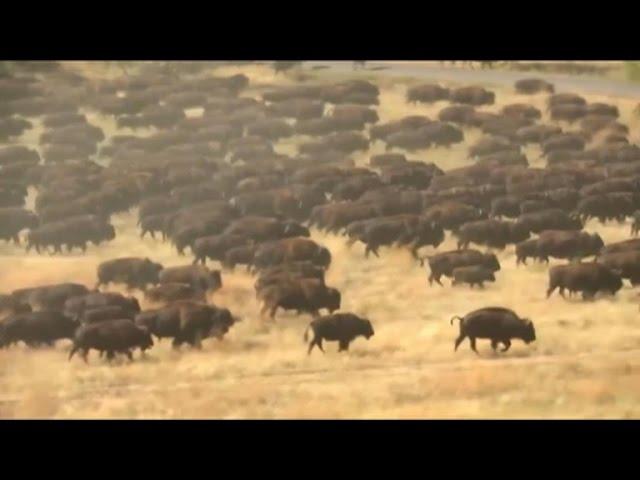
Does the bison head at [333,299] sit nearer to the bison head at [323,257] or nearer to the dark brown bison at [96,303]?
the bison head at [323,257]

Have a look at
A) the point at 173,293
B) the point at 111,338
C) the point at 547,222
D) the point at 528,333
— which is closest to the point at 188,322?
the point at 173,293

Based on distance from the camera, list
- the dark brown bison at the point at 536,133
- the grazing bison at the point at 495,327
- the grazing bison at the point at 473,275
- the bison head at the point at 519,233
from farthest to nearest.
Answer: the dark brown bison at the point at 536,133 → the bison head at the point at 519,233 → the grazing bison at the point at 473,275 → the grazing bison at the point at 495,327

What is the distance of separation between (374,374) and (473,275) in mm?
676

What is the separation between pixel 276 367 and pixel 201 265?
0.62m

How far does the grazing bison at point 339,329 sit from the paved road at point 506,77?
1305 millimetres

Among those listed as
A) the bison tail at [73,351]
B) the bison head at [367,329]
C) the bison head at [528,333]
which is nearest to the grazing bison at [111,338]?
the bison tail at [73,351]

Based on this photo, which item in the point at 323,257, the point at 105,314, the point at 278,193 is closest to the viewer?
the point at 105,314

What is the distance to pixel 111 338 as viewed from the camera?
480 cm

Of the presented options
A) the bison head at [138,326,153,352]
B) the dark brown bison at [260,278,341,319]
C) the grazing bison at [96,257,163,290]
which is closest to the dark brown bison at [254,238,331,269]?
the dark brown bison at [260,278,341,319]

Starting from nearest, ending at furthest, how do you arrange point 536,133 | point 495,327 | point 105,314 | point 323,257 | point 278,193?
point 495,327, point 105,314, point 323,257, point 278,193, point 536,133

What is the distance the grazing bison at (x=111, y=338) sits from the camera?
15.7 ft

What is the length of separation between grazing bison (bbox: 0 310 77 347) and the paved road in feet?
5.98

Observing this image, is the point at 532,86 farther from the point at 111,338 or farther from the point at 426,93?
the point at 111,338

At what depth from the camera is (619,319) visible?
4859 mm
